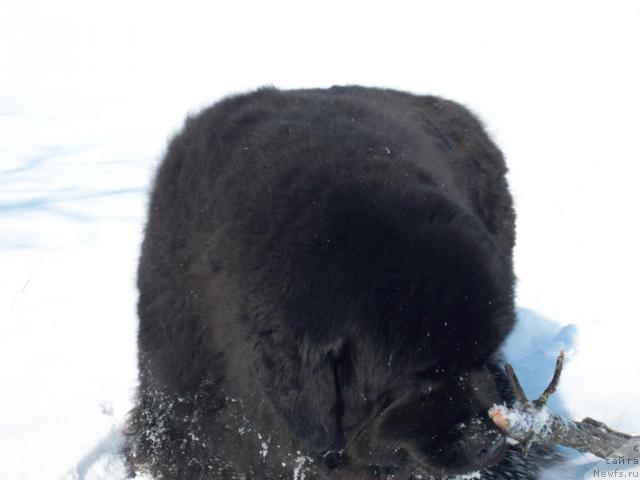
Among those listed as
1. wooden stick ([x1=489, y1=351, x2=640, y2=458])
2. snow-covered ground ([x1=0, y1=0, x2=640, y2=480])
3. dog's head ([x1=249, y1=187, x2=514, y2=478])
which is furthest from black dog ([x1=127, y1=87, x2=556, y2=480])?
snow-covered ground ([x1=0, y1=0, x2=640, y2=480])

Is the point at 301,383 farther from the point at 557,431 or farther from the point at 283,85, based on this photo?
the point at 283,85

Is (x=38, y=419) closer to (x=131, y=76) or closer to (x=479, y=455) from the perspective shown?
(x=479, y=455)

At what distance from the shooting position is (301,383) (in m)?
2.06

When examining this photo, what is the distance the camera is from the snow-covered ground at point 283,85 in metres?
3.41

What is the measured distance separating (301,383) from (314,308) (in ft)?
0.73

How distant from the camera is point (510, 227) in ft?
13.8

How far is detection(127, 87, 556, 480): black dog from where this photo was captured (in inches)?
80.6

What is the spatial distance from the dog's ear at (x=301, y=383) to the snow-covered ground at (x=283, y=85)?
3.81 ft

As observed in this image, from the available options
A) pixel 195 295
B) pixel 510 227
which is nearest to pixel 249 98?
pixel 195 295

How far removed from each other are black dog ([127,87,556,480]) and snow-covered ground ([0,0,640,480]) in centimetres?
75

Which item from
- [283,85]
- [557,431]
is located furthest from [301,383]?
[283,85]

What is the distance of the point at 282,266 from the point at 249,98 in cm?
110

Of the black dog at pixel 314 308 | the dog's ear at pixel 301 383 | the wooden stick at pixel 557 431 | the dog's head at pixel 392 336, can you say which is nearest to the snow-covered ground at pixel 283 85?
the wooden stick at pixel 557 431

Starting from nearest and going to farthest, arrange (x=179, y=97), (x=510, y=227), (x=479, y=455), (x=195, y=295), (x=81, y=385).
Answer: (x=479, y=455)
(x=195, y=295)
(x=81, y=385)
(x=510, y=227)
(x=179, y=97)
